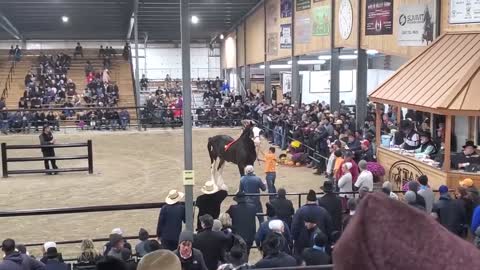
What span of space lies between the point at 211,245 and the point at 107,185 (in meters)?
9.11

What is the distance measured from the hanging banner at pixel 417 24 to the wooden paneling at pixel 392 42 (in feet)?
0.44

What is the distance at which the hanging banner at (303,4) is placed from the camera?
2403 cm

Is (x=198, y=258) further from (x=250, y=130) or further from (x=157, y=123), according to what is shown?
(x=157, y=123)

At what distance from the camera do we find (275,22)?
2923 centimetres

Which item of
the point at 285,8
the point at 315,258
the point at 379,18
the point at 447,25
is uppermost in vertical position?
the point at 285,8

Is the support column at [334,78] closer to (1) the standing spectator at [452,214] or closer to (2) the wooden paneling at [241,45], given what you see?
(1) the standing spectator at [452,214]

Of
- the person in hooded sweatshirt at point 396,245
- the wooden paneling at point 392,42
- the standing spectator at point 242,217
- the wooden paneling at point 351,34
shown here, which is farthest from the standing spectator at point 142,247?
the wooden paneling at point 351,34

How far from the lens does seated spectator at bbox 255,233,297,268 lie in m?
5.45

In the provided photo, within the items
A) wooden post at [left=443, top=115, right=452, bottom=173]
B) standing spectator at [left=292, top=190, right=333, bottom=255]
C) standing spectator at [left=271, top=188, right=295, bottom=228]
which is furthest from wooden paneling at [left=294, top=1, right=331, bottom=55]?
standing spectator at [left=292, top=190, right=333, bottom=255]

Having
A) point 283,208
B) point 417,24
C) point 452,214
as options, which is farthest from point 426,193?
point 417,24

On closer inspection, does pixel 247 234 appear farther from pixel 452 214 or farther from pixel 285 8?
pixel 285 8

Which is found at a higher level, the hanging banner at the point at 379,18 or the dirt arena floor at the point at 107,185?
the hanging banner at the point at 379,18

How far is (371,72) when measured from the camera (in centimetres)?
3262

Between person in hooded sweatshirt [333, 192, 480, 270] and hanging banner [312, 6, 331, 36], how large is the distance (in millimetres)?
21899
